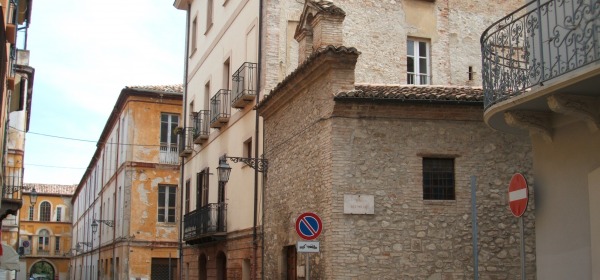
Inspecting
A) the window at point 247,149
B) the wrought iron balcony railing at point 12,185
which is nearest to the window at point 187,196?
the wrought iron balcony railing at point 12,185

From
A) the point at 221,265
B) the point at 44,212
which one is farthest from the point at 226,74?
the point at 44,212

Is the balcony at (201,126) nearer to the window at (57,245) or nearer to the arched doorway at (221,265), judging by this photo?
the arched doorway at (221,265)

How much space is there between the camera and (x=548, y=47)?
8625mm

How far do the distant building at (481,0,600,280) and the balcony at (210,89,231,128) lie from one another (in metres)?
12.9

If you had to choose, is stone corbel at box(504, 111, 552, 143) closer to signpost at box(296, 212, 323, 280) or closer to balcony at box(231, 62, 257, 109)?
signpost at box(296, 212, 323, 280)

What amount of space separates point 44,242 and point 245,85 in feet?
222

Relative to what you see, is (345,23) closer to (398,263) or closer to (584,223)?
(398,263)

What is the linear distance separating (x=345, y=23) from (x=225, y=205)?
21.2 feet

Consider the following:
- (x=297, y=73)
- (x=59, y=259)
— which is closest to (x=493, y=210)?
(x=297, y=73)

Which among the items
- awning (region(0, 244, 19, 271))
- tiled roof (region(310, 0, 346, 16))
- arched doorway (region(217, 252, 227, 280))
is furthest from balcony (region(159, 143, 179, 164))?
tiled roof (region(310, 0, 346, 16))

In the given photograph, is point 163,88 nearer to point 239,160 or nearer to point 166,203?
point 166,203

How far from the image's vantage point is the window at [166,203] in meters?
34.8

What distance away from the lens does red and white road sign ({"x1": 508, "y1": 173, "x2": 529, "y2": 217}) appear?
326 inches

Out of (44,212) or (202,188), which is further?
(44,212)
